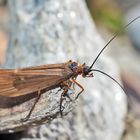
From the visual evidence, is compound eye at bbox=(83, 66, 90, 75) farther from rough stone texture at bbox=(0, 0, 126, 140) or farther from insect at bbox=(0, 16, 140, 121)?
rough stone texture at bbox=(0, 0, 126, 140)

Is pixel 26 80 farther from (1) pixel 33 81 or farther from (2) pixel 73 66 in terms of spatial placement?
(2) pixel 73 66

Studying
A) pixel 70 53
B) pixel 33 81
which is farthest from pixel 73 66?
pixel 70 53

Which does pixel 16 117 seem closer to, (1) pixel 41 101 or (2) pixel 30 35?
(1) pixel 41 101

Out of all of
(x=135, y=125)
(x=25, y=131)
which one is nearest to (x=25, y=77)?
(x=25, y=131)

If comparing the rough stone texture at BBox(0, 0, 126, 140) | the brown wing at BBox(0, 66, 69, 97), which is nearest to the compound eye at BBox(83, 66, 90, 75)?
the brown wing at BBox(0, 66, 69, 97)

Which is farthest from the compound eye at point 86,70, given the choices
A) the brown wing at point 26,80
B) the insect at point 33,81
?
the brown wing at point 26,80

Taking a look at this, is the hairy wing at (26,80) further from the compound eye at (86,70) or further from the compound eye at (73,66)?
the compound eye at (86,70)
